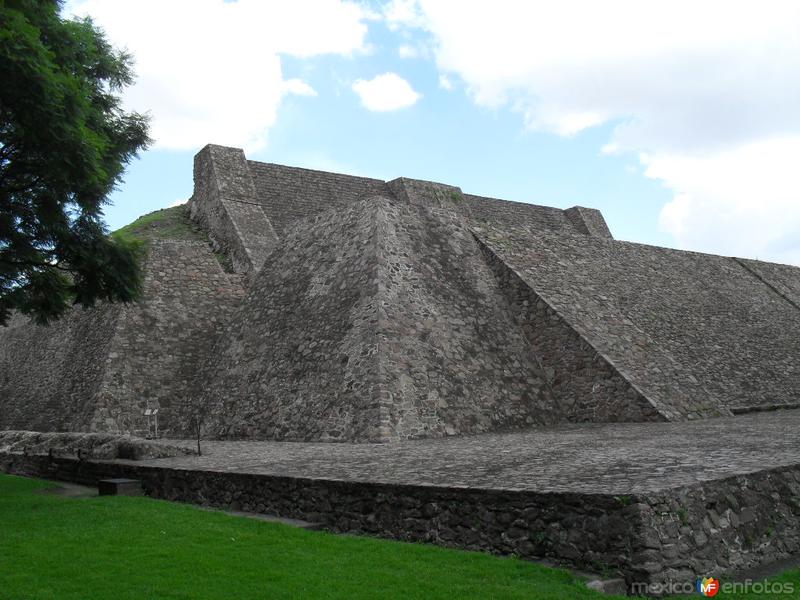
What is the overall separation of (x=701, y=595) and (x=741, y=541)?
2.63 feet

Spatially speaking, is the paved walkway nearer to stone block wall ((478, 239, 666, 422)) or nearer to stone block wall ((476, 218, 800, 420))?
stone block wall ((478, 239, 666, 422))

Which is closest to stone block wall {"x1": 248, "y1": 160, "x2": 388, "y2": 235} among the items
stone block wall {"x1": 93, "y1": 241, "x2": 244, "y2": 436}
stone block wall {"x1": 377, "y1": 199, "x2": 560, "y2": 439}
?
stone block wall {"x1": 93, "y1": 241, "x2": 244, "y2": 436}

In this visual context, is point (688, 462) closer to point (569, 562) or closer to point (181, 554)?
point (569, 562)

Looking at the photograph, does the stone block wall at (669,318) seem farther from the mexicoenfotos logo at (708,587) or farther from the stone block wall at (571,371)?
the mexicoenfotos logo at (708,587)

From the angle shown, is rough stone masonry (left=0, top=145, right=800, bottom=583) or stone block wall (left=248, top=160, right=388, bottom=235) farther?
stone block wall (left=248, top=160, right=388, bottom=235)

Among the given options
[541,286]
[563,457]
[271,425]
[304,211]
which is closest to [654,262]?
[541,286]

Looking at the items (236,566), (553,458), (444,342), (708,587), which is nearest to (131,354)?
(444,342)

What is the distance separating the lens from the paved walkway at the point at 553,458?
4.98 m

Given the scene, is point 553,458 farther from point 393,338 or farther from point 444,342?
point 444,342

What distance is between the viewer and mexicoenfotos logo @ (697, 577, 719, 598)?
3736 mm

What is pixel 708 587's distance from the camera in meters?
3.77

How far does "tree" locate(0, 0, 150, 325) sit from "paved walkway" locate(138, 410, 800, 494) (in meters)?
3.35

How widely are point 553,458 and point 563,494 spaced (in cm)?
230

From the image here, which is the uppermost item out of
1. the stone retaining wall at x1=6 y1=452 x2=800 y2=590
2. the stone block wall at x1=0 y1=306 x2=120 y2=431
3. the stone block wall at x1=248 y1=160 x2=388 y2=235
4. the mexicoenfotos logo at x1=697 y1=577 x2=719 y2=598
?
the stone block wall at x1=248 y1=160 x2=388 y2=235
